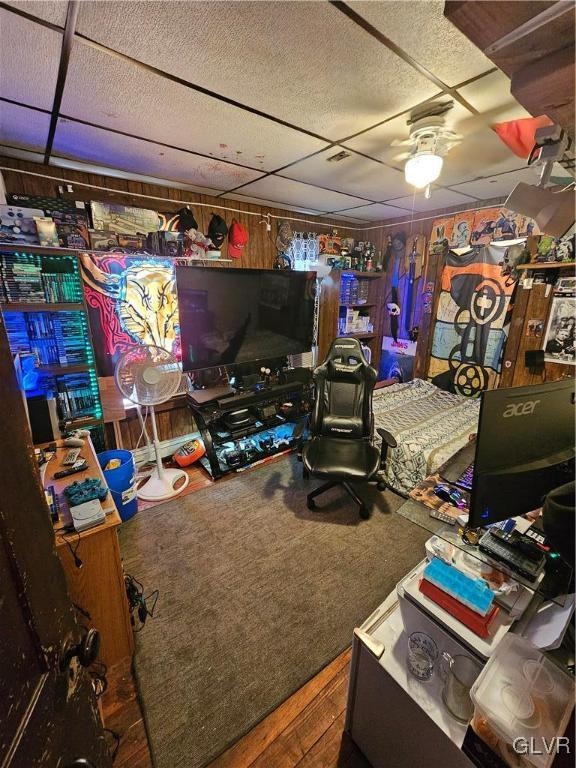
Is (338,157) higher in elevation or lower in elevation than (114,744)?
higher

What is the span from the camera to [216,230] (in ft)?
10.00

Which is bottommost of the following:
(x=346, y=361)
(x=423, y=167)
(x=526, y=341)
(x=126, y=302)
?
(x=346, y=361)

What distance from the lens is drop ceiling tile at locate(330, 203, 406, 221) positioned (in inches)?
136

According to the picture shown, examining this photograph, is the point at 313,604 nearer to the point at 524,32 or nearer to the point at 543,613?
the point at 543,613

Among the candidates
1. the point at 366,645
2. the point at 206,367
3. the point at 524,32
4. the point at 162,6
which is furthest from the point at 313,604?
the point at 162,6

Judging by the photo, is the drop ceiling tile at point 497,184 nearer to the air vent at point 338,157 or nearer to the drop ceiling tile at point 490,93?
the drop ceiling tile at point 490,93

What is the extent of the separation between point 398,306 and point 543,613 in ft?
12.7

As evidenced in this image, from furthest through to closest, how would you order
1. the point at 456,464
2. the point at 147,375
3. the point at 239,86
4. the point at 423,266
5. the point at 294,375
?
the point at 423,266
the point at 294,375
the point at 147,375
the point at 456,464
the point at 239,86

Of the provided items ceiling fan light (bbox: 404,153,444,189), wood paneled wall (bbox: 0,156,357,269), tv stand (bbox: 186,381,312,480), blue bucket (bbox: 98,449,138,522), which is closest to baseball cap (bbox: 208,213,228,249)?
wood paneled wall (bbox: 0,156,357,269)

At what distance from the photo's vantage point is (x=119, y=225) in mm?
2537

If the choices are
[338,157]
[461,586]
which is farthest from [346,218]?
[461,586]

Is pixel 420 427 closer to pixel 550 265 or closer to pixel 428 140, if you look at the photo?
pixel 550 265

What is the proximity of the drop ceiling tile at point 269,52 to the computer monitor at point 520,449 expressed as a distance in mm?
1349

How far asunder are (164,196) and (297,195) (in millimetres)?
1253
